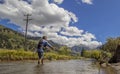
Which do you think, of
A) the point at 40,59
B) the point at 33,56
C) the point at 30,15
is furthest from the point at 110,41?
the point at 40,59

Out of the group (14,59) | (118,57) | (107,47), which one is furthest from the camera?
(107,47)

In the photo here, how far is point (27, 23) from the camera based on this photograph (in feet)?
267

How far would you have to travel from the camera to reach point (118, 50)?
3069cm

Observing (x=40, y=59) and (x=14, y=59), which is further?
(x=14, y=59)

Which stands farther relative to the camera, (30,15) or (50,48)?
(30,15)

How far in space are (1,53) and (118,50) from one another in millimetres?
15407

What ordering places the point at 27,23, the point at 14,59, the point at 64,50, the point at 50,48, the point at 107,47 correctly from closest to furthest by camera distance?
1. the point at 50,48
2. the point at 14,59
3. the point at 27,23
4. the point at 107,47
5. the point at 64,50

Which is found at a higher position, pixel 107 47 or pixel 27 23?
pixel 27 23

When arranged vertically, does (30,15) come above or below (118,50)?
above

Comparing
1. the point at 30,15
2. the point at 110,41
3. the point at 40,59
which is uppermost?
the point at 30,15

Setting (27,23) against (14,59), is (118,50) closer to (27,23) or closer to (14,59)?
(14,59)

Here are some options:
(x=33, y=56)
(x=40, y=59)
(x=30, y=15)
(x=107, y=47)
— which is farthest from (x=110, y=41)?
(x=40, y=59)

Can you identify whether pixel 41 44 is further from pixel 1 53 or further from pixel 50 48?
pixel 1 53

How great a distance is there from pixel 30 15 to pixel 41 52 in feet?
204
